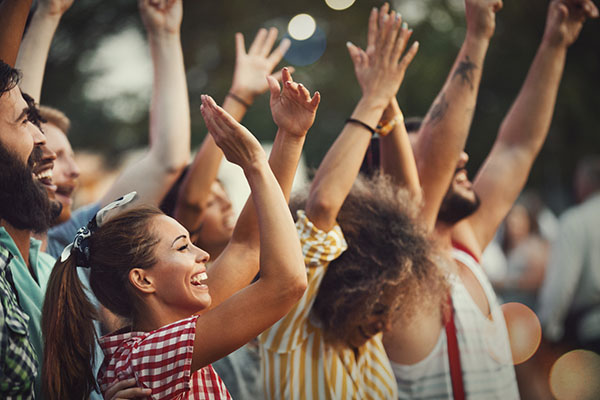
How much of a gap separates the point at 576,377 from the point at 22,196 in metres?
4.59

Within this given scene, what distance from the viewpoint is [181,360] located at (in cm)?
133

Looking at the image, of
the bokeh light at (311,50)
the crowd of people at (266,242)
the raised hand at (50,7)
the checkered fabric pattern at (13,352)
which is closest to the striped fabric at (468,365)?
the crowd of people at (266,242)

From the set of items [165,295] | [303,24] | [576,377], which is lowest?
[576,377]

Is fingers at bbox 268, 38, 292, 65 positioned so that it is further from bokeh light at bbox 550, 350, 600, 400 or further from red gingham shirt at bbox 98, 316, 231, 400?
bokeh light at bbox 550, 350, 600, 400

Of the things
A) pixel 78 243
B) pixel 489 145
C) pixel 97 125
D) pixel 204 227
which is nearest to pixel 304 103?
pixel 78 243

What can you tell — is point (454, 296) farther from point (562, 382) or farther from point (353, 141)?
point (562, 382)

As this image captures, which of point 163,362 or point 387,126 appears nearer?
point 163,362

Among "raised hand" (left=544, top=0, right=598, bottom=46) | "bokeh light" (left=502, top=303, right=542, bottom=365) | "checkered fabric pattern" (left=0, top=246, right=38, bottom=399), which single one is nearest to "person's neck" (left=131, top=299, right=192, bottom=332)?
"checkered fabric pattern" (left=0, top=246, right=38, bottom=399)

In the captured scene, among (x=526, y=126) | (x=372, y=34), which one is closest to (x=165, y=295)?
(x=372, y=34)

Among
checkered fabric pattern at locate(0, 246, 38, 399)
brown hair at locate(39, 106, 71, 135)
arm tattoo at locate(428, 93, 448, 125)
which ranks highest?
arm tattoo at locate(428, 93, 448, 125)

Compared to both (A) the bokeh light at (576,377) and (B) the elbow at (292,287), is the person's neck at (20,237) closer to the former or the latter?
(B) the elbow at (292,287)

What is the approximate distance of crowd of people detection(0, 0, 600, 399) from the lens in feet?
4.53

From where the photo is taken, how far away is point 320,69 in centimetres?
1297

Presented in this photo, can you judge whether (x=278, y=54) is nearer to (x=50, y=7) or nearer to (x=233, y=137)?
(x=50, y=7)
